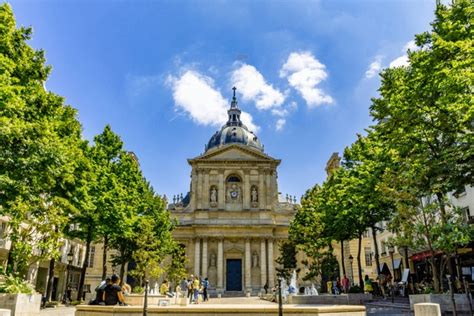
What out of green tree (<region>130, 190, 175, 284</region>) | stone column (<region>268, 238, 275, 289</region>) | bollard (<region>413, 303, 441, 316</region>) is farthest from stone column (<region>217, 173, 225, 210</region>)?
bollard (<region>413, 303, 441, 316</region>)

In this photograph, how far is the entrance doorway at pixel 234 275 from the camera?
172ft

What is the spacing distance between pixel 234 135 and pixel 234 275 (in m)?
23.5

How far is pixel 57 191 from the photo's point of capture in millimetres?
21125

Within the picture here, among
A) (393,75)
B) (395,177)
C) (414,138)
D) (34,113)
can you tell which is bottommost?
(395,177)

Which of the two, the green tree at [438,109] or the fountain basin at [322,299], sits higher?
the green tree at [438,109]

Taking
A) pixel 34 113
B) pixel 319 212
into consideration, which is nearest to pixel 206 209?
pixel 319 212

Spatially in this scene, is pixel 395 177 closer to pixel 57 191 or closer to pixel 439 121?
pixel 439 121

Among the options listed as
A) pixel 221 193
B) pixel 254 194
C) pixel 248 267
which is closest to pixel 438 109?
pixel 248 267

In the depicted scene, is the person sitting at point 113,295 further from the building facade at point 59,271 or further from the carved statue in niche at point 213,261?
the carved statue in niche at point 213,261

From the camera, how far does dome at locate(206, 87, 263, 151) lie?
65.2 meters

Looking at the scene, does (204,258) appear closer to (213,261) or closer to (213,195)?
(213,261)

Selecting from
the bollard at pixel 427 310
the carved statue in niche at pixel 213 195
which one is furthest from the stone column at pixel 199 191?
the bollard at pixel 427 310

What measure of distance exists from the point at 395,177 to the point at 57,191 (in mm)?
17418

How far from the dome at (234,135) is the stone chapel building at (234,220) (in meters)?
7.97
